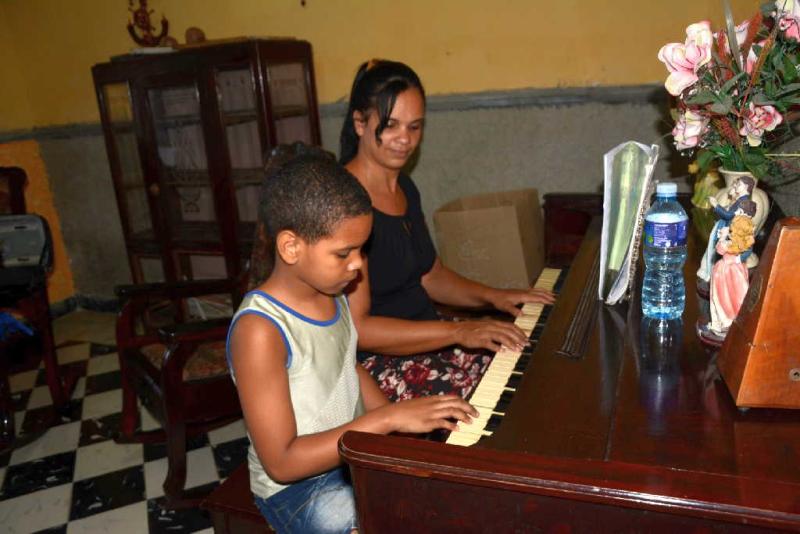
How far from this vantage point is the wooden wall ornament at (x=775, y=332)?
854 millimetres

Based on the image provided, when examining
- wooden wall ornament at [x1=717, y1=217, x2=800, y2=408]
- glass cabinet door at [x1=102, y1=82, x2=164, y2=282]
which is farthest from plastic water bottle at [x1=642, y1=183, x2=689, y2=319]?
glass cabinet door at [x1=102, y1=82, x2=164, y2=282]

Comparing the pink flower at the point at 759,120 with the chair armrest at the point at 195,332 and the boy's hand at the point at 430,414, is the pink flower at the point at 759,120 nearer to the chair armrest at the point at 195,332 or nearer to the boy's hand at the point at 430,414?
the boy's hand at the point at 430,414

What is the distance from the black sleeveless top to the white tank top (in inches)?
14.2

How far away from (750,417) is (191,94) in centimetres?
294

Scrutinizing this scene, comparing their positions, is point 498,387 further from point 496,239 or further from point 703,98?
point 496,239

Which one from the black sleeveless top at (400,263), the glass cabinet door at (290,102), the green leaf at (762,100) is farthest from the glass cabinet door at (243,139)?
the green leaf at (762,100)

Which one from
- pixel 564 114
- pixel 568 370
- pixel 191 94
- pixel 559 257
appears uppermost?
pixel 191 94

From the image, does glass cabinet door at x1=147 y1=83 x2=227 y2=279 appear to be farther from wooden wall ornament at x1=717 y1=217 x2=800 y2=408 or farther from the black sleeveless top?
wooden wall ornament at x1=717 y1=217 x2=800 y2=408

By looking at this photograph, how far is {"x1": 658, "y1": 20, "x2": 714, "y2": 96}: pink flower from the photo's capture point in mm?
1223

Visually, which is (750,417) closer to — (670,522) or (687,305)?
(670,522)

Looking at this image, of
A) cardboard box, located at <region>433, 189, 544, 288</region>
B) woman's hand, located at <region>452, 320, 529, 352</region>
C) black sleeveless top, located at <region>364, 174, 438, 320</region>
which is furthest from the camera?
cardboard box, located at <region>433, 189, 544, 288</region>

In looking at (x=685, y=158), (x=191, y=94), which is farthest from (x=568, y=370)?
(x=191, y=94)

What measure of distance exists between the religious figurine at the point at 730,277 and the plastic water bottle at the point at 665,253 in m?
0.11

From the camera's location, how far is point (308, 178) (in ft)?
3.91
